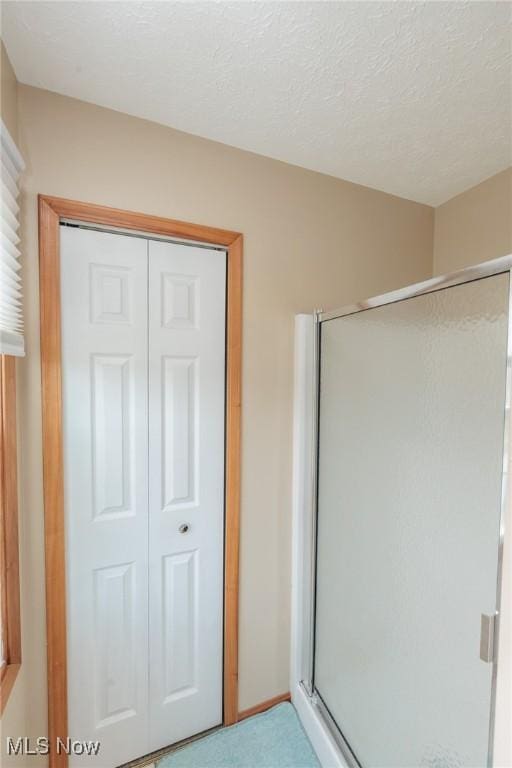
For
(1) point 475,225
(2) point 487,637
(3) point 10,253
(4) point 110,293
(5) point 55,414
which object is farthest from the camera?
(1) point 475,225

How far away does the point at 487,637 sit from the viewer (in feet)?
Result: 2.60

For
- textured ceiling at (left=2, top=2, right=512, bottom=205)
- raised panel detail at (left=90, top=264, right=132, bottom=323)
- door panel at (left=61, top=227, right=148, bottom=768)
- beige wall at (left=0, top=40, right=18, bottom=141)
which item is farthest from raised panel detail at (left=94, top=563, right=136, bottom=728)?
textured ceiling at (left=2, top=2, right=512, bottom=205)

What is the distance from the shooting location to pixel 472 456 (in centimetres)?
85

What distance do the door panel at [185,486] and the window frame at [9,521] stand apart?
43cm

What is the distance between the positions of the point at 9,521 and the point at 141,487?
1.34 ft

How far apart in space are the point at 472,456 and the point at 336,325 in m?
0.72

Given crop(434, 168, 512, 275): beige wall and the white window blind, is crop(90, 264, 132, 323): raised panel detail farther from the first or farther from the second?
crop(434, 168, 512, 275): beige wall

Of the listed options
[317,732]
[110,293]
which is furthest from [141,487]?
[317,732]

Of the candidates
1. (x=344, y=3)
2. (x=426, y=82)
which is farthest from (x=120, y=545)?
(x=426, y=82)

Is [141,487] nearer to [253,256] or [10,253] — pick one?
[10,253]

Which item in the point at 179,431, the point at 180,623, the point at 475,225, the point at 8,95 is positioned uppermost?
the point at 8,95

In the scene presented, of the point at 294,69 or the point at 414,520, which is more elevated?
the point at 294,69

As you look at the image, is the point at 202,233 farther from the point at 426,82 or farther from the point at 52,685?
the point at 52,685

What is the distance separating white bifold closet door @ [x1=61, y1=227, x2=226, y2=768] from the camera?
118 centimetres
